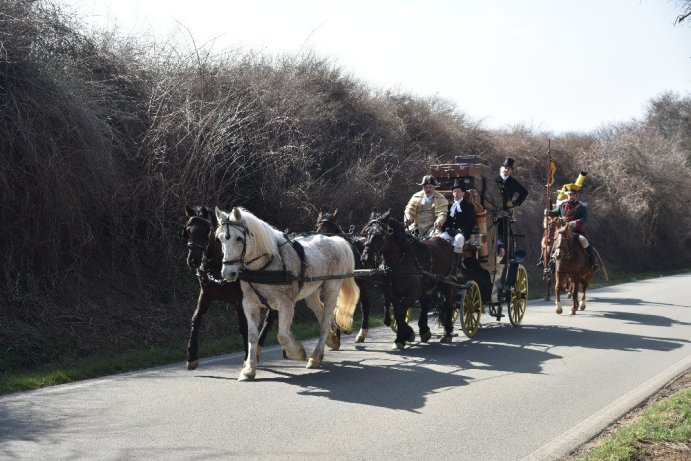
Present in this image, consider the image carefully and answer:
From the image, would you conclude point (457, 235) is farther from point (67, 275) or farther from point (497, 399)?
point (67, 275)

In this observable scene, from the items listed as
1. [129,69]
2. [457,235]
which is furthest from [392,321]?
[129,69]

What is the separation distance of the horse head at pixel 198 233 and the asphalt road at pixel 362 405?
144 centimetres

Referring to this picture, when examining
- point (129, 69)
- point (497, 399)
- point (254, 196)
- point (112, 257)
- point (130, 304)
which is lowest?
point (497, 399)

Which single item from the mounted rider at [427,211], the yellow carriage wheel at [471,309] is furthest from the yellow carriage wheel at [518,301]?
the mounted rider at [427,211]

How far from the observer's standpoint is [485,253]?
14.1 meters

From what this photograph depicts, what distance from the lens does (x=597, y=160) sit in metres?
39.6

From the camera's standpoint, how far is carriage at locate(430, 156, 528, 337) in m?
13.5

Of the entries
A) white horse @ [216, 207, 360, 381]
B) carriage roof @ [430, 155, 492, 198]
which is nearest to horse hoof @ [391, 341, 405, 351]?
white horse @ [216, 207, 360, 381]

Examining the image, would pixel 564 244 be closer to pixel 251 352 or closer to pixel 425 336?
pixel 425 336

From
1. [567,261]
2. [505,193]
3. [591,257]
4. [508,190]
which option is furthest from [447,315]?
[591,257]

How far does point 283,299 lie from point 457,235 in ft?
15.1

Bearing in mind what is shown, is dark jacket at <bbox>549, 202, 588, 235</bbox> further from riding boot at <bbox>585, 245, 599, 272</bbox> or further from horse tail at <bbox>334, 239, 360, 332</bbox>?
horse tail at <bbox>334, 239, 360, 332</bbox>

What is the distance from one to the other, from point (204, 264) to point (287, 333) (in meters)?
1.41

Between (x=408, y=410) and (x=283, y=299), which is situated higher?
(x=283, y=299)
